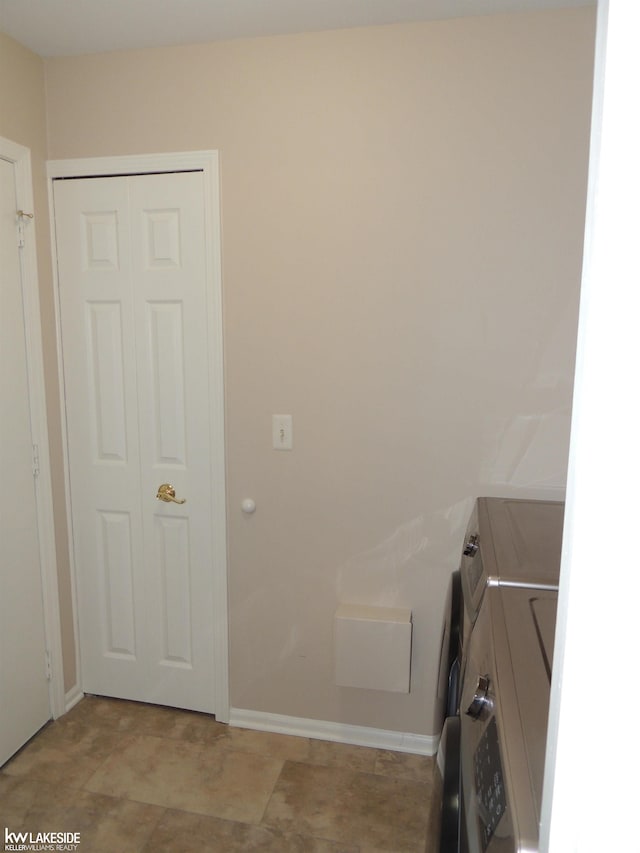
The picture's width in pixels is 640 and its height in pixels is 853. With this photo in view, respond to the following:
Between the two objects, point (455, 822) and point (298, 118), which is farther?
point (298, 118)

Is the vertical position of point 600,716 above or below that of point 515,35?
below

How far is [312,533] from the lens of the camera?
89.0 inches

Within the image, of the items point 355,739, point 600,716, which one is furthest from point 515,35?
point 355,739

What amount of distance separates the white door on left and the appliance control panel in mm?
1859

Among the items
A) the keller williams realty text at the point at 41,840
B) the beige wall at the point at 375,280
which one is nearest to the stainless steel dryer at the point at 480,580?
the beige wall at the point at 375,280

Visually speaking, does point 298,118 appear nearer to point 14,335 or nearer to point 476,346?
point 476,346

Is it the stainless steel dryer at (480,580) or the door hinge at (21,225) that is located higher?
the door hinge at (21,225)

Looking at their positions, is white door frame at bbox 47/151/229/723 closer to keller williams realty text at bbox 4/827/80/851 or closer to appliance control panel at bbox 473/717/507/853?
keller williams realty text at bbox 4/827/80/851

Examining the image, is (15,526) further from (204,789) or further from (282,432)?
(204,789)

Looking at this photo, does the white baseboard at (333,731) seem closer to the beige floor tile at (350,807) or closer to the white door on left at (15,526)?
the beige floor tile at (350,807)

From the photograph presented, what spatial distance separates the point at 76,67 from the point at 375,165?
46.4 inches

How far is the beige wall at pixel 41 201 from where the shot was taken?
2.04m

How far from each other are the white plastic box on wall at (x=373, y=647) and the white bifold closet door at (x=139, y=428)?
56cm

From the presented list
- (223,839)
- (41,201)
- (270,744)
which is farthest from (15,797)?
(41,201)
